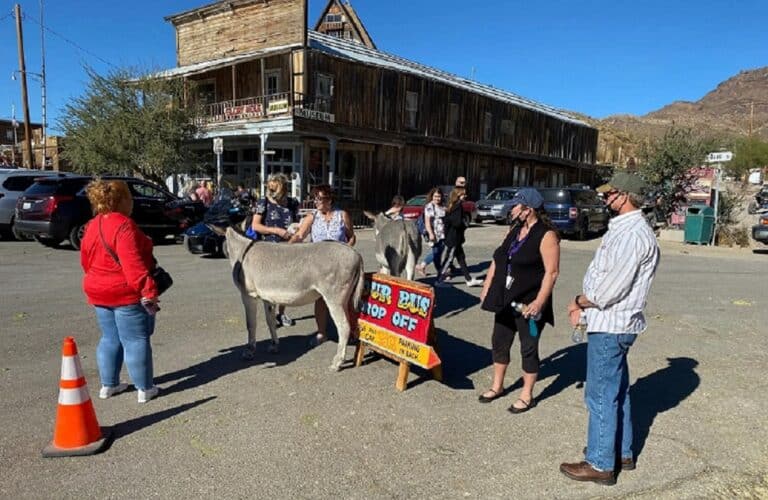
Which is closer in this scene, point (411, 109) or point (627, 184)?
point (627, 184)

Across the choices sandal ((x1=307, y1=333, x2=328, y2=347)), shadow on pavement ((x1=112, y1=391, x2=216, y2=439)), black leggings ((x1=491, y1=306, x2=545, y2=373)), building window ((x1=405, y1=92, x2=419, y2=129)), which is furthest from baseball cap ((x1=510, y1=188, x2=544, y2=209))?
building window ((x1=405, y1=92, x2=419, y2=129))

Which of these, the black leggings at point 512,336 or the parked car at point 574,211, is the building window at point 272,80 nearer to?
the parked car at point 574,211

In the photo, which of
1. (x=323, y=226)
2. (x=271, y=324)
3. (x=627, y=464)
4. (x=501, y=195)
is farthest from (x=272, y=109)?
(x=627, y=464)

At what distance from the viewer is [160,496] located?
10.3 ft

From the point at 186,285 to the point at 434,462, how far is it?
7.01 metres

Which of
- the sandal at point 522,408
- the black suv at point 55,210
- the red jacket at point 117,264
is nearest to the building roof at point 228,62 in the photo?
the black suv at point 55,210

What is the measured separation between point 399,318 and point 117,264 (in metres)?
2.45

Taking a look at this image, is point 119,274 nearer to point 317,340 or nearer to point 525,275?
point 317,340

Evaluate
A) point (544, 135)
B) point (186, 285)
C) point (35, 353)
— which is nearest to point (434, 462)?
point (35, 353)

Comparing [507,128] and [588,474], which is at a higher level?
[507,128]

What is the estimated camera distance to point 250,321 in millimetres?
5492

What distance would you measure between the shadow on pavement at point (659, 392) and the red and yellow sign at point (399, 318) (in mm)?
1705

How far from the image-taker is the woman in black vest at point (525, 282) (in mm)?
4109

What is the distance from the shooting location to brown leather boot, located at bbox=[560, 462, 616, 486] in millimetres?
3371
